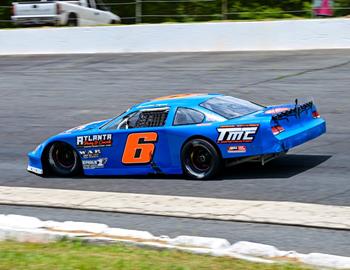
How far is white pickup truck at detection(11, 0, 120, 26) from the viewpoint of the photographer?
31234mm

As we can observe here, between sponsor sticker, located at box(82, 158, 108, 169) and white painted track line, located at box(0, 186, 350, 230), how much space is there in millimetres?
992

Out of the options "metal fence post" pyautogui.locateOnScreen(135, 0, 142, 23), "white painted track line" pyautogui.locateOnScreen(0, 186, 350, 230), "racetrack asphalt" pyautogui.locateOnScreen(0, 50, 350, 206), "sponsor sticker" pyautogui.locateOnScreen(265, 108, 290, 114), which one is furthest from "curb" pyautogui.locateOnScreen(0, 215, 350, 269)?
"metal fence post" pyautogui.locateOnScreen(135, 0, 142, 23)

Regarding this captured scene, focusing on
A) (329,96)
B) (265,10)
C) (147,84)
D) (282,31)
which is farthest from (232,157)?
(265,10)

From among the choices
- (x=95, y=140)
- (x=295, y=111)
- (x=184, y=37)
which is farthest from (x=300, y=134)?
(x=184, y=37)

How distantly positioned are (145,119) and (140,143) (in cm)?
36

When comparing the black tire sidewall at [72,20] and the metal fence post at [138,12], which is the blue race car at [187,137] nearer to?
the metal fence post at [138,12]

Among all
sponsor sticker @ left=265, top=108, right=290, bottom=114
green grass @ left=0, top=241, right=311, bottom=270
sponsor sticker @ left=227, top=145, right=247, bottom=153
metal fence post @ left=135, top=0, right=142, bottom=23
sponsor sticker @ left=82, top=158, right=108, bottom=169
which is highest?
metal fence post @ left=135, top=0, right=142, bottom=23

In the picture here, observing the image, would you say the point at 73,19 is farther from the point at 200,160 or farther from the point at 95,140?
the point at 200,160

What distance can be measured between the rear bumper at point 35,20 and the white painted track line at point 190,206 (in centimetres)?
1993

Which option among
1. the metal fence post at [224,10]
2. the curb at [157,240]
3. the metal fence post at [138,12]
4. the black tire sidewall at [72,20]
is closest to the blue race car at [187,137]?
the curb at [157,240]

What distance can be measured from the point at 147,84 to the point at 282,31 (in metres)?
5.30

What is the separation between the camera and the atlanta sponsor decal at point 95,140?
12445mm

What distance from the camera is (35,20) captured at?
31391 millimetres

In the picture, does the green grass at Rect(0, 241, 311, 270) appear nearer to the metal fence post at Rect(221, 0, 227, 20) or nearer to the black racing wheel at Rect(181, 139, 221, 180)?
the black racing wheel at Rect(181, 139, 221, 180)
